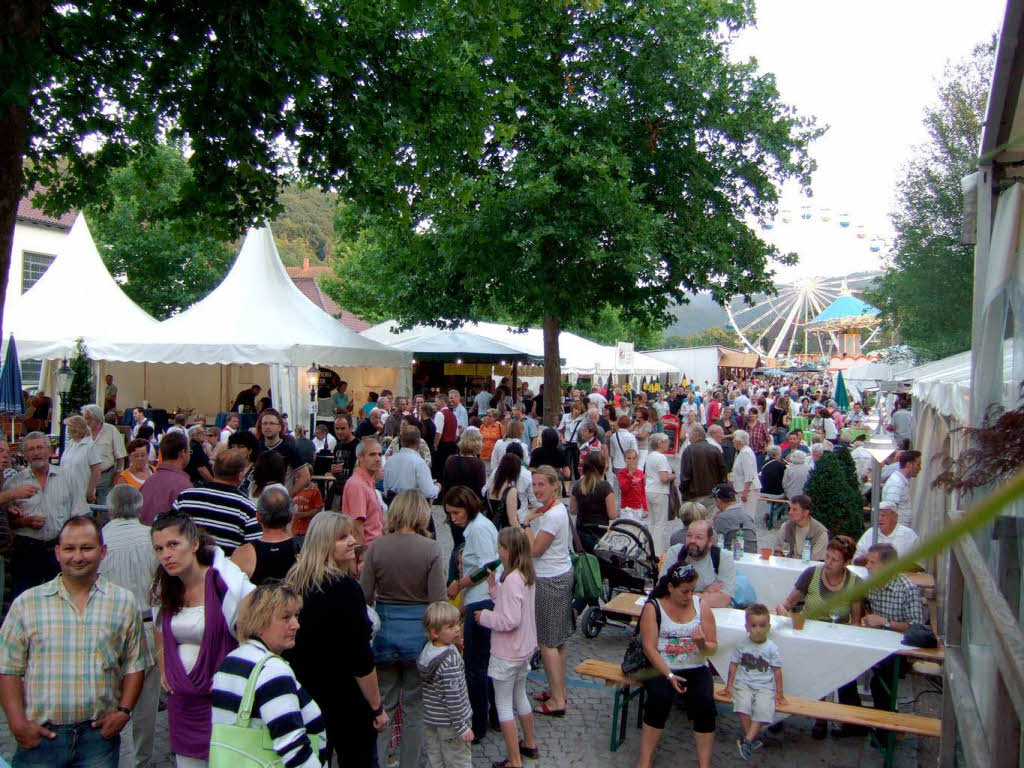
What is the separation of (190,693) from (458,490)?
2373 millimetres

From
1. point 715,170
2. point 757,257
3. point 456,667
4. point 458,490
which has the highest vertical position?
point 715,170

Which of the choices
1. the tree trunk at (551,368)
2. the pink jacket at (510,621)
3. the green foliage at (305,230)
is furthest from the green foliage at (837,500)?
the green foliage at (305,230)

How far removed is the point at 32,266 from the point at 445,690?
110 feet

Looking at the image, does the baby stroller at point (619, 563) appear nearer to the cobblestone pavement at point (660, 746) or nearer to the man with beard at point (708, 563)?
the man with beard at point (708, 563)

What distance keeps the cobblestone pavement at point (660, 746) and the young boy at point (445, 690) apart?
78 centimetres

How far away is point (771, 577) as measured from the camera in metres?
7.52

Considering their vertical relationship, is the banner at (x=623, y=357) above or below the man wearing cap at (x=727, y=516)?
above

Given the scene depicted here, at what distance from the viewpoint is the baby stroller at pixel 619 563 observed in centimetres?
767

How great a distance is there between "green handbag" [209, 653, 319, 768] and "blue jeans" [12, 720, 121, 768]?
821 mm

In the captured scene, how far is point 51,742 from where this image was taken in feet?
11.2

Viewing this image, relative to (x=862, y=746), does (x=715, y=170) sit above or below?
above

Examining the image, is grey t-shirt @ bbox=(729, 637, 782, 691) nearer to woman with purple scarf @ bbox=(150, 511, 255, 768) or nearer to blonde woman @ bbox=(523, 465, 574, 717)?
blonde woman @ bbox=(523, 465, 574, 717)

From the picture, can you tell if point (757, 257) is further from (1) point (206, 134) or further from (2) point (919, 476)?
(1) point (206, 134)

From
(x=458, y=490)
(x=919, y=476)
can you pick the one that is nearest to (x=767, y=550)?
(x=458, y=490)
